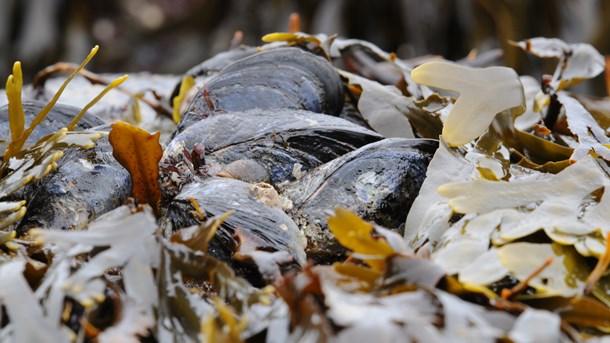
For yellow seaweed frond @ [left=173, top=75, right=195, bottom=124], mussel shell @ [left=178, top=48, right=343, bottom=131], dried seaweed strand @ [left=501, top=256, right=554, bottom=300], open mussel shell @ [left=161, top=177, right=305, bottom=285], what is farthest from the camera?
yellow seaweed frond @ [left=173, top=75, right=195, bottom=124]

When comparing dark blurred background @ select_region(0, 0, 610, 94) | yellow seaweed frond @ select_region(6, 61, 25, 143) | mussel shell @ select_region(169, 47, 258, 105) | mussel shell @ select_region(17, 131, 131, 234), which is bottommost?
dark blurred background @ select_region(0, 0, 610, 94)

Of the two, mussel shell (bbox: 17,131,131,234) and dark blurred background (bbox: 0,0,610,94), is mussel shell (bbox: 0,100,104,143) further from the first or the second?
dark blurred background (bbox: 0,0,610,94)

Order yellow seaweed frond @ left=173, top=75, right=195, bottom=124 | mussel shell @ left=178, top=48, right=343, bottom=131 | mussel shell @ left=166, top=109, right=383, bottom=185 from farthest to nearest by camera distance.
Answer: yellow seaweed frond @ left=173, top=75, right=195, bottom=124
mussel shell @ left=178, top=48, right=343, bottom=131
mussel shell @ left=166, top=109, right=383, bottom=185

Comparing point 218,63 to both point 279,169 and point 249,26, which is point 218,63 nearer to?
point 279,169

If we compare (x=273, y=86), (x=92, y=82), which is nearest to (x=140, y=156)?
(x=273, y=86)

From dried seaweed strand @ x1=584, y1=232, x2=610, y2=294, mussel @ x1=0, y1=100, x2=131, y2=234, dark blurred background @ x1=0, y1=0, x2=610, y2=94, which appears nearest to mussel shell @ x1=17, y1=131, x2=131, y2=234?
mussel @ x1=0, y1=100, x2=131, y2=234

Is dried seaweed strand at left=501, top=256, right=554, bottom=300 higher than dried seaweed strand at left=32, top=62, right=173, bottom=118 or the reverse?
higher

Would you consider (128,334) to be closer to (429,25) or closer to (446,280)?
(446,280)
